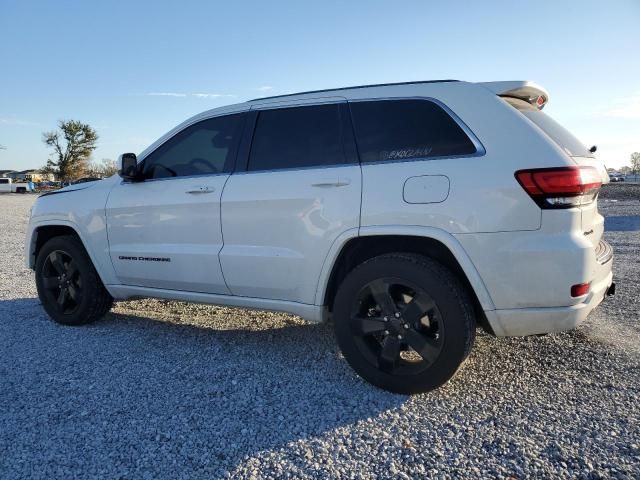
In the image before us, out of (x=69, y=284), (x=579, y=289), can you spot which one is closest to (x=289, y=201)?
(x=579, y=289)

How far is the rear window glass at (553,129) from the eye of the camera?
3.13m

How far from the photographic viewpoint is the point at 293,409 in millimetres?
3072

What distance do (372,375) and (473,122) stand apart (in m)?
1.68

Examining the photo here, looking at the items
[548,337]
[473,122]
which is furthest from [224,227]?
[548,337]

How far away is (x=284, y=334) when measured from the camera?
4.58m

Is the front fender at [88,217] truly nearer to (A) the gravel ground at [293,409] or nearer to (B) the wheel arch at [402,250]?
(A) the gravel ground at [293,409]

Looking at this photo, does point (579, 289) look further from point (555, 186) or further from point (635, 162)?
point (635, 162)

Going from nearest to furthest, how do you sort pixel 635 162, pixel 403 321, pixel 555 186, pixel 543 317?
pixel 555 186 < pixel 543 317 < pixel 403 321 < pixel 635 162

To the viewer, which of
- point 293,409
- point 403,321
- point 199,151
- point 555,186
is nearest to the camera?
point 555,186

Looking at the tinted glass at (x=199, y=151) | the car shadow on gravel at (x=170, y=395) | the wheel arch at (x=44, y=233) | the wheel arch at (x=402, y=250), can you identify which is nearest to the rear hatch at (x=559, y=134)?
the wheel arch at (x=402, y=250)

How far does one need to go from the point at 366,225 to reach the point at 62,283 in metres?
3.19

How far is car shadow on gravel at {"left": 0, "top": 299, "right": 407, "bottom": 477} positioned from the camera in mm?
2660

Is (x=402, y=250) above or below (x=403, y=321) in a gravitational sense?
above

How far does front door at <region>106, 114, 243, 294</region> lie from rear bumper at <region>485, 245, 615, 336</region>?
2.00m
